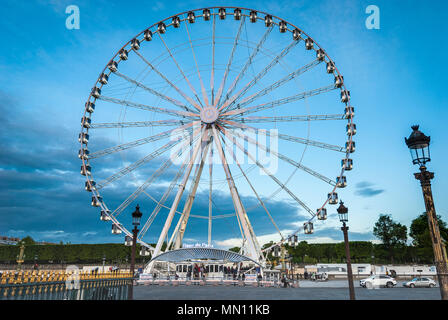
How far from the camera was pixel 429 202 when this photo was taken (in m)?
7.01

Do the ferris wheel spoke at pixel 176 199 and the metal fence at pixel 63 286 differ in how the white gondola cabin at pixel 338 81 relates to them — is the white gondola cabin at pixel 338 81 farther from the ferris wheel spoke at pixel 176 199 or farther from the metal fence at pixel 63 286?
the metal fence at pixel 63 286

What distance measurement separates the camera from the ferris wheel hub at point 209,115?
26134mm

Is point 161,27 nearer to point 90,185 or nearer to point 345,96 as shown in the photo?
point 90,185

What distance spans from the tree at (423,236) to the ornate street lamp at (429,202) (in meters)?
67.1

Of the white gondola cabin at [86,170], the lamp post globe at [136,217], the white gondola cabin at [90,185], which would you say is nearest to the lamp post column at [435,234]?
the lamp post globe at [136,217]

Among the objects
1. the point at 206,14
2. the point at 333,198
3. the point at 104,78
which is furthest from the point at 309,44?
the point at 104,78

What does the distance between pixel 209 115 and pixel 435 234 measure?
2108 cm

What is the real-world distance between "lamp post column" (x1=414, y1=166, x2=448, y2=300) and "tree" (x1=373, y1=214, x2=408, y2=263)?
80552 millimetres

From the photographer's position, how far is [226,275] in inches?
1171

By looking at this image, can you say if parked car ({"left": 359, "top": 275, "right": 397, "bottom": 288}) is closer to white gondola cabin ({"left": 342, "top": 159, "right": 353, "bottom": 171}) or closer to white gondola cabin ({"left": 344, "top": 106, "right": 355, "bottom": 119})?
white gondola cabin ({"left": 342, "top": 159, "right": 353, "bottom": 171})

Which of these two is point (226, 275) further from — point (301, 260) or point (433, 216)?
point (301, 260)

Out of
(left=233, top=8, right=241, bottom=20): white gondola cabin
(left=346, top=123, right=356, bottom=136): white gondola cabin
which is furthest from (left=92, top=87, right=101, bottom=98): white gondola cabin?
(left=346, top=123, right=356, bottom=136): white gondola cabin
